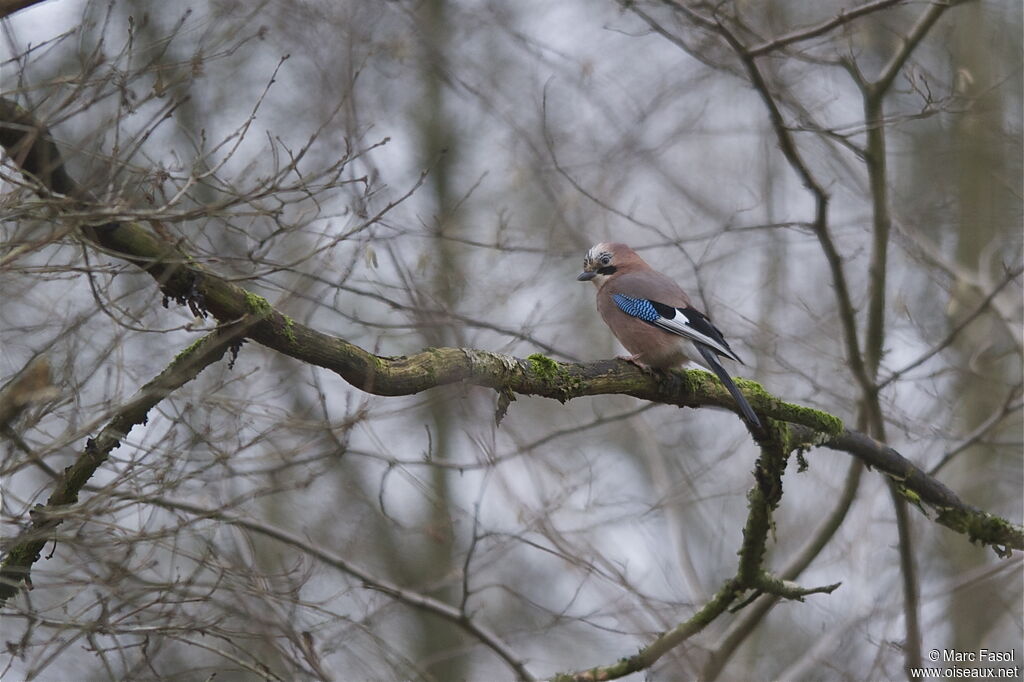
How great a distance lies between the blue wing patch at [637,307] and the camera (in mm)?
6387

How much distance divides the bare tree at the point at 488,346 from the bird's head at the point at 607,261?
2.00 ft

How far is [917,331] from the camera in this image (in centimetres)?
834

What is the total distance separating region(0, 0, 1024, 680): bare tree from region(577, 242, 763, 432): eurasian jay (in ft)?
1.00

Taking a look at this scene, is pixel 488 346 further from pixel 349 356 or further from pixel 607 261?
pixel 349 356

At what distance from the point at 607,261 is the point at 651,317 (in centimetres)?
129

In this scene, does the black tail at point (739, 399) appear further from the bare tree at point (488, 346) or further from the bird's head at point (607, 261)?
the bird's head at point (607, 261)

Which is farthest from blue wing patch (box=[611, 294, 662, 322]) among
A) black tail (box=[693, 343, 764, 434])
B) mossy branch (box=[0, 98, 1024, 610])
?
mossy branch (box=[0, 98, 1024, 610])

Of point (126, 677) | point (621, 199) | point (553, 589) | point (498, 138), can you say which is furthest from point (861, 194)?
point (126, 677)

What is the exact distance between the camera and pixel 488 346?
8.53 metres

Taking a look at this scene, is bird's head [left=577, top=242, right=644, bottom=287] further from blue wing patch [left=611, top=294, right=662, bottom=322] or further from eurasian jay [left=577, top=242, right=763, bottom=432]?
blue wing patch [left=611, top=294, right=662, bottom=322]

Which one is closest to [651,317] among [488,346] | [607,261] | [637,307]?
[637,307]

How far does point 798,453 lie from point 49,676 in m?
5.51

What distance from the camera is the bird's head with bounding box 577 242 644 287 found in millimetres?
7461

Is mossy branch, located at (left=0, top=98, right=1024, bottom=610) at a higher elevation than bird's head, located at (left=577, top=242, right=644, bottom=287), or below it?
below
